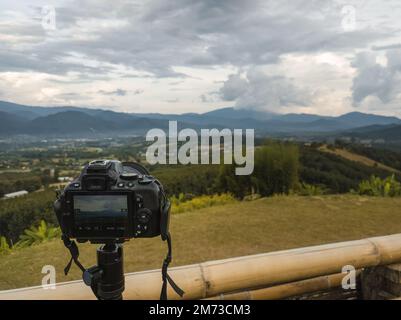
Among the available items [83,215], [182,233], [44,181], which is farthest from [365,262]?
[44,181]

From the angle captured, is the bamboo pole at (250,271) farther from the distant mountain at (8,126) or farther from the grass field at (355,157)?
the distant mountain at (8,126)

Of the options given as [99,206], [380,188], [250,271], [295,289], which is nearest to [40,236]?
[295,289]

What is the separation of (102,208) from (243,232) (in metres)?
4.88

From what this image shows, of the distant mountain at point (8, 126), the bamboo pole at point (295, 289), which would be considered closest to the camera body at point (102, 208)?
the bamboo pole at point (295, 289)

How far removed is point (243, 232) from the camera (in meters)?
6.25

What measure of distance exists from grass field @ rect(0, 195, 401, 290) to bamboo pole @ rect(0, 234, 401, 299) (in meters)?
2.50

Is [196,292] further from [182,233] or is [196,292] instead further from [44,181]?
[44,181]

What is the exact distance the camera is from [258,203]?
8.32 meters

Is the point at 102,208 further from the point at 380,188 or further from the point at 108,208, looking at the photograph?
the point at 380,188

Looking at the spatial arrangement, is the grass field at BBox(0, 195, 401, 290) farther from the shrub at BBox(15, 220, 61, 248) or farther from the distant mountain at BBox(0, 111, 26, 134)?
the distant mountain at BBox(0, 111, 26, 134)

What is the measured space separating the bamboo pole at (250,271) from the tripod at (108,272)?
1.17 feet
